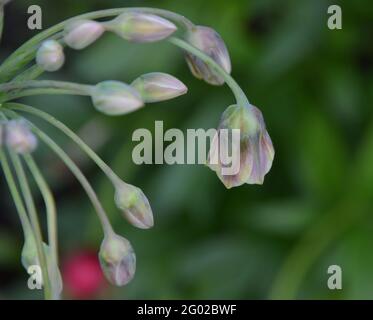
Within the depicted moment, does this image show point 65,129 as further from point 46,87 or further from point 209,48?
point 209,48

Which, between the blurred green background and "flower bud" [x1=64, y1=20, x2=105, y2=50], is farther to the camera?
the blurred green background

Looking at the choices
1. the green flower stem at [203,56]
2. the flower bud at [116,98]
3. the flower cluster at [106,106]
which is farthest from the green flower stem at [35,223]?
the green flower stem at [203,56]

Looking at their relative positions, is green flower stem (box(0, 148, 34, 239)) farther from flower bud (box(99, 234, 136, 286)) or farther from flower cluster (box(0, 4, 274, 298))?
flower bud (box(99, 234, 136, 286))

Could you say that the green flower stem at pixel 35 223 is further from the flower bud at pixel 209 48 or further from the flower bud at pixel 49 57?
the flower bud at pixel 209 48

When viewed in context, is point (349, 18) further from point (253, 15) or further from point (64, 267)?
point (64, 267)

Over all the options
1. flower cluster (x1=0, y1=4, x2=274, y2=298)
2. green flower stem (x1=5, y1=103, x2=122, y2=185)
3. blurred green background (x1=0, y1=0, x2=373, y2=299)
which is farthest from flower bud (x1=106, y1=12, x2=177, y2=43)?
blurred green background (x1=0, y1=0, x2=373, y2=299)
